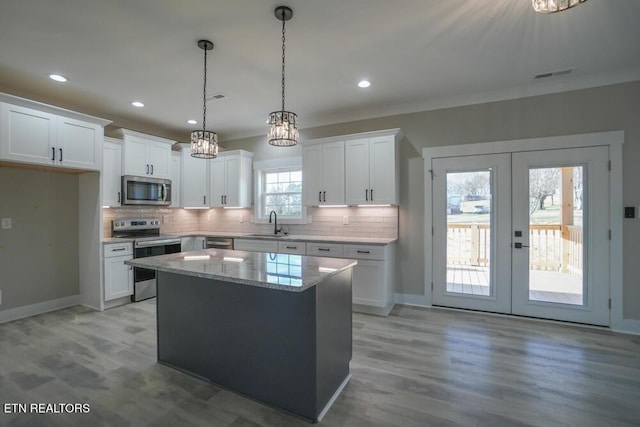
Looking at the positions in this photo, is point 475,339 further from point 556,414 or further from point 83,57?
point 83,57

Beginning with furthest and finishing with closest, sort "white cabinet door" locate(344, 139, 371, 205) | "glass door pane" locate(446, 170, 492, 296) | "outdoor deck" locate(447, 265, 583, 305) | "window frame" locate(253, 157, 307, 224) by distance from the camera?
"window frame" locate(253, 157, 307, 224), "white cabinet door" locate(344, 139, 371, 205), "glass door pane" locate(446, 170, 492, 296), "outdoor deck" locate(447, 265, 583, 305)

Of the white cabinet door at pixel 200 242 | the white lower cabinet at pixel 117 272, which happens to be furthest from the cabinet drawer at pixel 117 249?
the white cabinet door at pixel 200 242

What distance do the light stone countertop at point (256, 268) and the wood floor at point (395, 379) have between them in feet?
3.05

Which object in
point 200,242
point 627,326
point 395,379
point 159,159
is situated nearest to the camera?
point 395,379

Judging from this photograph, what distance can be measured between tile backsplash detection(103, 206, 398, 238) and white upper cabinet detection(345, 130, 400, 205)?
33cm

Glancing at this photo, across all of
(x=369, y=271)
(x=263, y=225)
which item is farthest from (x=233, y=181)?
(x=369, y=271)

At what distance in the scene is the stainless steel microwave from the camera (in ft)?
14.4

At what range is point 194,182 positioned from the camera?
5.39m

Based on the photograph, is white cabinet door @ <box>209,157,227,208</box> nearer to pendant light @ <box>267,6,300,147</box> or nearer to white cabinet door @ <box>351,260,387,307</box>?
white cabinet door @ <box>351,260,387,307</box>

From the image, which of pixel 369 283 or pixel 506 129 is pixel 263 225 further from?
pixel 506 129

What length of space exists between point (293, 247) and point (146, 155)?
2795 mm

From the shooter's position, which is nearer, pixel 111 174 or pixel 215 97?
pixel 215 97

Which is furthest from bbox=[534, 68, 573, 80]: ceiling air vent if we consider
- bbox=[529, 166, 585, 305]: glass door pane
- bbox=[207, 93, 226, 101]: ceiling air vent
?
bbox=[207, 93, 226, 101]: ceiling air vent

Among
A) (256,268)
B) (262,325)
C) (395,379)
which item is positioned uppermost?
(256,268)
